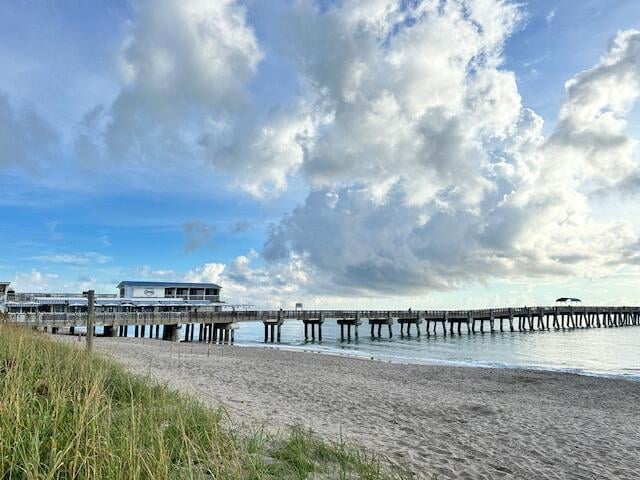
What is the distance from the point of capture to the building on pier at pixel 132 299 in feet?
172

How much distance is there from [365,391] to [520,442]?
21.7 ft

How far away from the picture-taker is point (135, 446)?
3559 millimetres

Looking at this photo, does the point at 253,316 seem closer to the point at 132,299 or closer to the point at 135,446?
the point at 132,299

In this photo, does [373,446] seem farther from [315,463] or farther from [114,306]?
[114,306]

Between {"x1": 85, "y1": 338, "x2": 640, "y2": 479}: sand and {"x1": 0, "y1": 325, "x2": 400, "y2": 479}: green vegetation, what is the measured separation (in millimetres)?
947

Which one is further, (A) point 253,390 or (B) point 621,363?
(B) point 621,363

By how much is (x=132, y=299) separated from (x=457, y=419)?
56.1m

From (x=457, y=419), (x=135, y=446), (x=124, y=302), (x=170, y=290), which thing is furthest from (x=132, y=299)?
(x=135, y=446)

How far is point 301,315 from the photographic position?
6134 centimetres

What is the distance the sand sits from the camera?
7.11m

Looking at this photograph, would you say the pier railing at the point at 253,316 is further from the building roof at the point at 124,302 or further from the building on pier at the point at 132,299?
the building roof at the point at 124,302

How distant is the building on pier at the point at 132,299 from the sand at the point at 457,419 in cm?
4184

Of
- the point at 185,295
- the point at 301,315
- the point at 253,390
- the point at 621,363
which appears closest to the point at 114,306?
the point at 185,295

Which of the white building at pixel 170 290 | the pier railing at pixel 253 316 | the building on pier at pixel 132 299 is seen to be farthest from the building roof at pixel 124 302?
the pier railing at pixel 253 316
